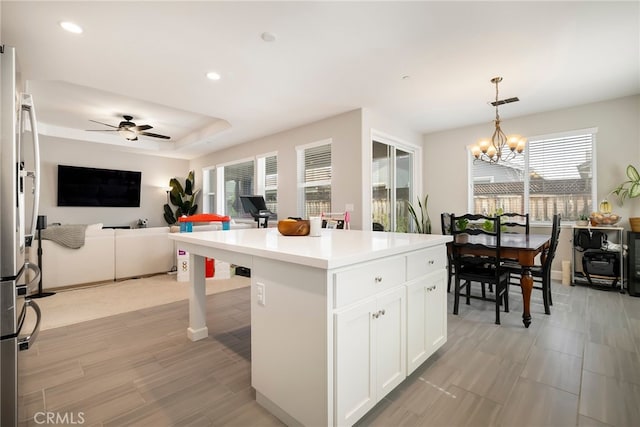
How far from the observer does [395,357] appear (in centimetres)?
157

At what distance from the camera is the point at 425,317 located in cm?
185

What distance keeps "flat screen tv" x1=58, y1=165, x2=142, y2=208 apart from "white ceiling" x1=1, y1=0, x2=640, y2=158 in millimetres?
2609

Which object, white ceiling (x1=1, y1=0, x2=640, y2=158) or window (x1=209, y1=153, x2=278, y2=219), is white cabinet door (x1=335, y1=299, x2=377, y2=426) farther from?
window (x1=209, y1=153, x2=278, y2=219)

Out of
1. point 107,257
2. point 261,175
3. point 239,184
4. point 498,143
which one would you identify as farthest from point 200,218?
point 239,184

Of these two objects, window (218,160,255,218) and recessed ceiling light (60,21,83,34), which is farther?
window (218,160,255,218)

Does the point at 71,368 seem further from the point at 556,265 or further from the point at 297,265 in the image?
the point at 556,265

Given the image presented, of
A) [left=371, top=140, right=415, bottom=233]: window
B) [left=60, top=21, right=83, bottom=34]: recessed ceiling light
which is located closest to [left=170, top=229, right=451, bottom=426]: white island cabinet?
[left=60, top=21, right=83, bottom=34]: recessed ceiling light

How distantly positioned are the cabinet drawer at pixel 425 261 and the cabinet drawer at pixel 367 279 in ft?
0.32

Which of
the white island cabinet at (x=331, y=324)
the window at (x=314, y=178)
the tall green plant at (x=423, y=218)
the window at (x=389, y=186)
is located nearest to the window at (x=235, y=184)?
the window at (x=314, y=178)

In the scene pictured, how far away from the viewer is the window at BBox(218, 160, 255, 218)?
6.54 meters

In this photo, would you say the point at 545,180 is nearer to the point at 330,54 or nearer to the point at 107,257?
the point at 330,54

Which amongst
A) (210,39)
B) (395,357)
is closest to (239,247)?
(395,357)

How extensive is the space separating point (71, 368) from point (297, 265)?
6.38 ft

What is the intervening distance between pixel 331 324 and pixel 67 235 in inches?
169
